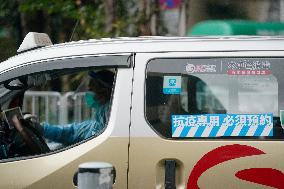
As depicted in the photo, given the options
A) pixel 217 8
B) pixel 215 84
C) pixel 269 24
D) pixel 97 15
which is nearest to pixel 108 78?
pixel 215 84

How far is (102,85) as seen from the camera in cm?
532

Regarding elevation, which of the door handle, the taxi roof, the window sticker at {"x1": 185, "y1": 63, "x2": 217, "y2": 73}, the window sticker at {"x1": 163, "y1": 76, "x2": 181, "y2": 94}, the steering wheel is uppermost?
the taxi roof

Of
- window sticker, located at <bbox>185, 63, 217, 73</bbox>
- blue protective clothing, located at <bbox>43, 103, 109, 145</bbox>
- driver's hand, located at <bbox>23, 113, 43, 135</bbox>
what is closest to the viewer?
window sticker, located at <bbox>185, 63, 217, 73</bbox>

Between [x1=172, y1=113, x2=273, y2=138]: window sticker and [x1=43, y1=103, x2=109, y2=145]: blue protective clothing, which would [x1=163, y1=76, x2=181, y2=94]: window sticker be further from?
[x1=43, y1=103, x2=109, y2=145]: blue protective clothing

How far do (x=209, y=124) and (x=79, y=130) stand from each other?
4.14 ft

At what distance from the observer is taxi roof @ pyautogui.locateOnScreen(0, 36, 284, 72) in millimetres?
4383

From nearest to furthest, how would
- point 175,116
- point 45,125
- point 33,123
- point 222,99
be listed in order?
1. point 175,116
2. point 222,99
3. point 33,123
4. point 45,125

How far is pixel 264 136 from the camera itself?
425cm

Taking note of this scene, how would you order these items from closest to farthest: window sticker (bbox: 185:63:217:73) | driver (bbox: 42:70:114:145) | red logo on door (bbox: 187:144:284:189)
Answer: red logo on door (bbox: 187:144:284:189), window sticker (bbox: 185:63:217:73), driver (bbox: 42:70:114:145)

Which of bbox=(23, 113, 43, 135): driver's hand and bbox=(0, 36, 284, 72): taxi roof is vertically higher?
bbox=(0, 36, 284, 72): taxi roof

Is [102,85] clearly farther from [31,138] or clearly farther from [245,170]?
[245,170]

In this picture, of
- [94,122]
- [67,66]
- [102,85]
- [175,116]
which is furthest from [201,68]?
[102,85]

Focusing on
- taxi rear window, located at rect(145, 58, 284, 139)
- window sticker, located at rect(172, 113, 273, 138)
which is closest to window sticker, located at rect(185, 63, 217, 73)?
taxi rear window, located at rect(145, 58, 284, 139)

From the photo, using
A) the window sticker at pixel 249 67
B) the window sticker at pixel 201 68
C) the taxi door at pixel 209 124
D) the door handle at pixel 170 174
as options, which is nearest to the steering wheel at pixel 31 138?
the taxi door at pixel 209 124
